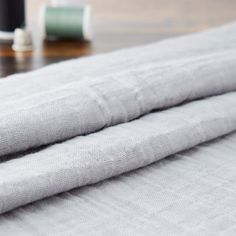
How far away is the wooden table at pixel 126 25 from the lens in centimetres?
203

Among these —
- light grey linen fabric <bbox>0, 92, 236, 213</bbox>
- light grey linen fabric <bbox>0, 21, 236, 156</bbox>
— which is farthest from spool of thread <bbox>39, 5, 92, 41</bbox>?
light grey linen fabric <bbox>0, 92, 236, 213</bbox>

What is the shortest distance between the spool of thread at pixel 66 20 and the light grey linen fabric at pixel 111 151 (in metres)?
1.24

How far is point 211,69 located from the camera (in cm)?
106

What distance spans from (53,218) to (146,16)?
7.23ft

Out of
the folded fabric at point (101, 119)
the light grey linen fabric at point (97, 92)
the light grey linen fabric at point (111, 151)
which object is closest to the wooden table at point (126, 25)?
the light grey linen fabric at point (97, 92)

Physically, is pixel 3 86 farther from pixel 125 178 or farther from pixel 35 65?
pixel 35 65

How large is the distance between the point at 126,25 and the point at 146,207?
189 centimetres

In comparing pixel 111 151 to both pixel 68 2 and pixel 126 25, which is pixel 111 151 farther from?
pixel 126 25

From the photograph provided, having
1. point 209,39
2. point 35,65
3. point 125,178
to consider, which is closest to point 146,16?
point 35,65

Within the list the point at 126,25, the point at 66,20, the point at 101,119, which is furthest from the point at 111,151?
the point at 126,25

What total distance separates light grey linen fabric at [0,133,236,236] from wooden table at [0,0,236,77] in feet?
3.63

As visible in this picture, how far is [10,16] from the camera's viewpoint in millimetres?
2143

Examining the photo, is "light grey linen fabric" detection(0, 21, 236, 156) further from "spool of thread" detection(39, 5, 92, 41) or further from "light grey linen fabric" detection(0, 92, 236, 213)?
"spool of thread" detection(39, 5, 92, 41)

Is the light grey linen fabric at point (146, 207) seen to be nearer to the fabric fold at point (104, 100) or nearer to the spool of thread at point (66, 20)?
the fabric fold at point (104, 100)
